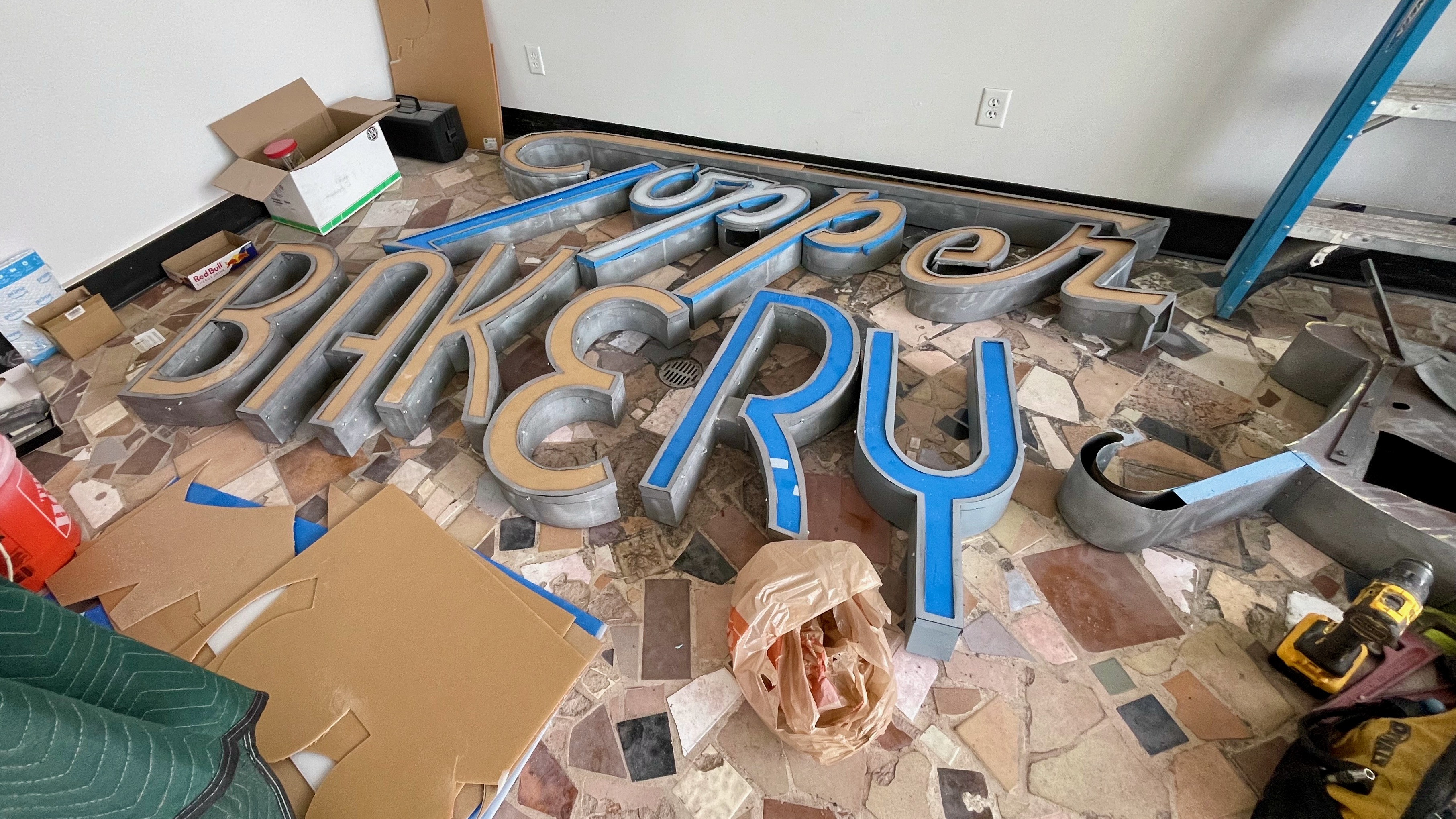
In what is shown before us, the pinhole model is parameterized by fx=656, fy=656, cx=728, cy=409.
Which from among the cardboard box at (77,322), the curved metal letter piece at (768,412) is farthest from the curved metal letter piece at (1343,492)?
the cardboard box at (77,322)

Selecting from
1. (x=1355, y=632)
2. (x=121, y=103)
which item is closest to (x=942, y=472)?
(x=1355, y=632)

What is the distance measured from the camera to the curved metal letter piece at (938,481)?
1.83 metres

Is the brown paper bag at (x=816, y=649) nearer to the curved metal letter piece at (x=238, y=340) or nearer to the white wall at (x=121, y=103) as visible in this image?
the curved metal letter piece at (x=238, y=340)

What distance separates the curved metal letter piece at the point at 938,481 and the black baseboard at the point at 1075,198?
1223 mm

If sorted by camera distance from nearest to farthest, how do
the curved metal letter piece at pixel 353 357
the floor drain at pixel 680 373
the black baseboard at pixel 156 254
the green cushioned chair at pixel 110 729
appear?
the green cushioned chair at pixel 110 729, the curved metal letter piece at pixel 353 357, the floor drain at pixel 680 373, the black baseboard at pixel 156 254

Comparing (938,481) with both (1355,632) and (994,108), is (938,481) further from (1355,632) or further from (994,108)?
(994,108)

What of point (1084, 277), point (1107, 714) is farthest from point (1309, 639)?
point (1084, 277)

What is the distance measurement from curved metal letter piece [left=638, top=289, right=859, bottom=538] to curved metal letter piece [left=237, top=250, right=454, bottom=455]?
3.80 feet

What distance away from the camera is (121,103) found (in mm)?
Result: 2998

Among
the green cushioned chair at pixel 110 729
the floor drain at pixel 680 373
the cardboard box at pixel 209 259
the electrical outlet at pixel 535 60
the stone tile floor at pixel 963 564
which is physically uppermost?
the electrical outlet at pixel 535 60

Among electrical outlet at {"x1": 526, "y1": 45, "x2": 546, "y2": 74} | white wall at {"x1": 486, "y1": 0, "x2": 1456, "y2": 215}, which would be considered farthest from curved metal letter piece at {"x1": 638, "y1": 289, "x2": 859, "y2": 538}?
electrical outlet at {"x1": 526, "y1": 45, "x2": 546, "y2": 74}

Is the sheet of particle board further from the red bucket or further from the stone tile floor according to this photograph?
the red bucket

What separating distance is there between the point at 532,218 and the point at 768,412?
73.9 inches

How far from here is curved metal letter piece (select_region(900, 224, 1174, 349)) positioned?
2.70 metres
